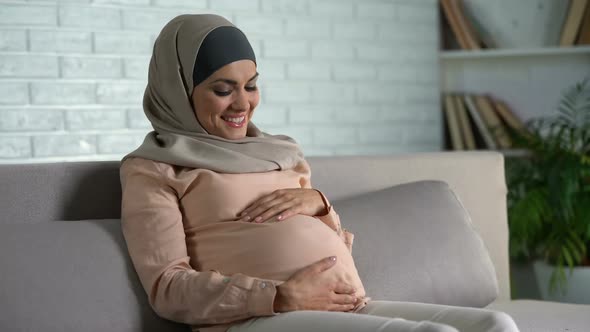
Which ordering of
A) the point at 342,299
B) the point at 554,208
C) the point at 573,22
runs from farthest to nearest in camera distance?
1. the point at 573,22
2. the point at 554,208
3. the point at 342,299

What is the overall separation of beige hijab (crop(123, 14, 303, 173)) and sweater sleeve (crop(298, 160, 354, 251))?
0.21 feet

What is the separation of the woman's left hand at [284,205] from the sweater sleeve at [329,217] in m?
0.01

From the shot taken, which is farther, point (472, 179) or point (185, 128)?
point (472, 179)

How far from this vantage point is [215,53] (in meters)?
2.08

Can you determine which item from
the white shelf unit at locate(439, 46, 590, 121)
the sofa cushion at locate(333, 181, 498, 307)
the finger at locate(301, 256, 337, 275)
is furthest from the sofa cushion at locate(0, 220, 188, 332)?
the white shelf unit at locate(439, 46, 590, 121)

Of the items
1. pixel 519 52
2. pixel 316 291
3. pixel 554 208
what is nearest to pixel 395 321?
pixel 316 291

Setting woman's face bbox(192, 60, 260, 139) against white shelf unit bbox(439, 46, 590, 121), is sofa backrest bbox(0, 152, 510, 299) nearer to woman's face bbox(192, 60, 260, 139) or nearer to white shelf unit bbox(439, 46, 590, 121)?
woman's face bbox(192, 60, 260, 139)

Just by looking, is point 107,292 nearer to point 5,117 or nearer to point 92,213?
point 92,213

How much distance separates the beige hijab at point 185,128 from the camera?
2031mm

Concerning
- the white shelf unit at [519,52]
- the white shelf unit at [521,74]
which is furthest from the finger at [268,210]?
the white shelf unit at [519,52]

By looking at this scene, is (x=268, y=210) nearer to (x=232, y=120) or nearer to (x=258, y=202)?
(x=258, y=202)

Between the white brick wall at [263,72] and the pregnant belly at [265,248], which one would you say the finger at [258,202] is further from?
the white brick wall at [263,72]

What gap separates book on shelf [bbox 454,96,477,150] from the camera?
4.55m

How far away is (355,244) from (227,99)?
0.50m
